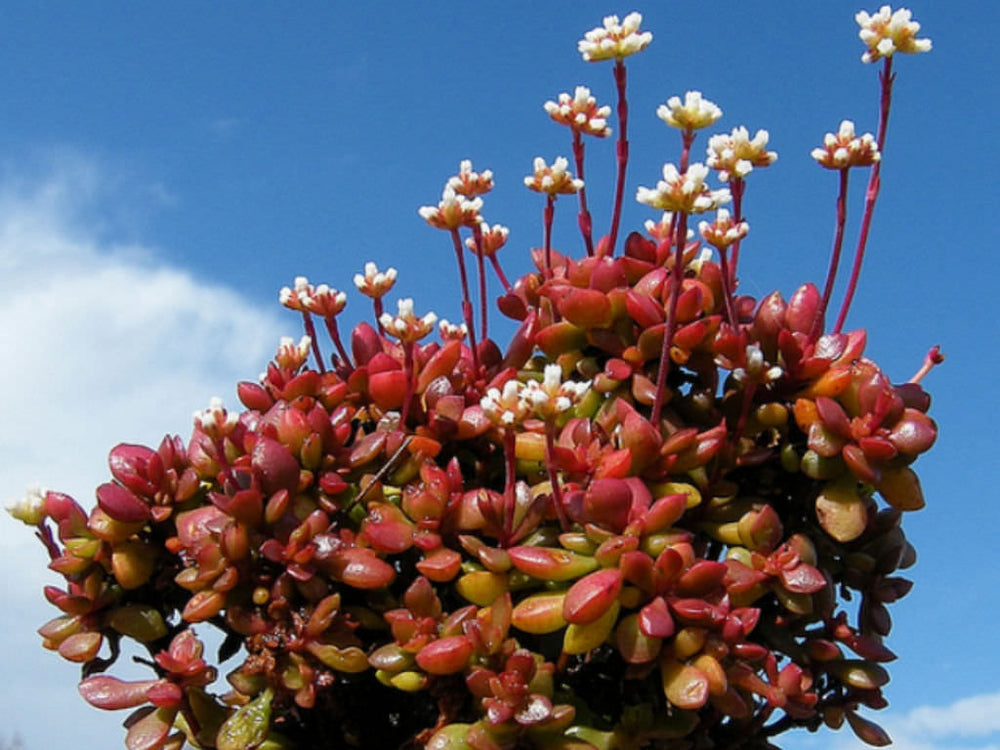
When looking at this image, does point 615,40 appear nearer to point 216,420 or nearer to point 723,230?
point 723,230

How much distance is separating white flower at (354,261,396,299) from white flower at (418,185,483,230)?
8.5 inches

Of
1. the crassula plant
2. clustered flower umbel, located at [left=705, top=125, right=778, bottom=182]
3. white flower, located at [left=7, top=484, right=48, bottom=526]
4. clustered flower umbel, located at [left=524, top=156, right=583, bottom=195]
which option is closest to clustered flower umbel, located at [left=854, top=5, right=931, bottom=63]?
the crassula plant

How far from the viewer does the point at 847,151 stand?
7.74 feet

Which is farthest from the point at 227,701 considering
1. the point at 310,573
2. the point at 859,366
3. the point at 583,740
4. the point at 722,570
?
the point at 859,366

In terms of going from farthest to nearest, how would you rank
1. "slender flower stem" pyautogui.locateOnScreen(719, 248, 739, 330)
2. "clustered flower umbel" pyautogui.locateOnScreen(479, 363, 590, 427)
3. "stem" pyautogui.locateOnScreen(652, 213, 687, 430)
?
"slender flower stem" pyautogui.locateOnScreen(719, 248, 739, 330)
"stem" pyautogui.locateOnScreen(652, 213, 687, 430)
"clustered flower umbel" pyautogui.locateOnScreen(479, 363, 590, 427)

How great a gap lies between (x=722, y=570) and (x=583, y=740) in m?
0.42

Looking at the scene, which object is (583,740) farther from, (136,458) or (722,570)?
(136,458)

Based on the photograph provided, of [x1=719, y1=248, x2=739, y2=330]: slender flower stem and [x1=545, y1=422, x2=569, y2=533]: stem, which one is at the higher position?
[x1=719, y1=248, x2=739, y2=330]: slender flower stem

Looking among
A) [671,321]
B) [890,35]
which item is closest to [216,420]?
[671,321]

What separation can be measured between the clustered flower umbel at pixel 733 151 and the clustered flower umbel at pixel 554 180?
1.15 feet

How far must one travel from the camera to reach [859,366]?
97.1 inches

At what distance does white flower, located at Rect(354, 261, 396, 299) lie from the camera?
2691mm

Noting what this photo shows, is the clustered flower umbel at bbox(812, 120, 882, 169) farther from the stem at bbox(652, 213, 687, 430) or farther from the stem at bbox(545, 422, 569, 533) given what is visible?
the stem at bbox(545, 422, 569, 533)

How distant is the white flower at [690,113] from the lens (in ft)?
7.57
